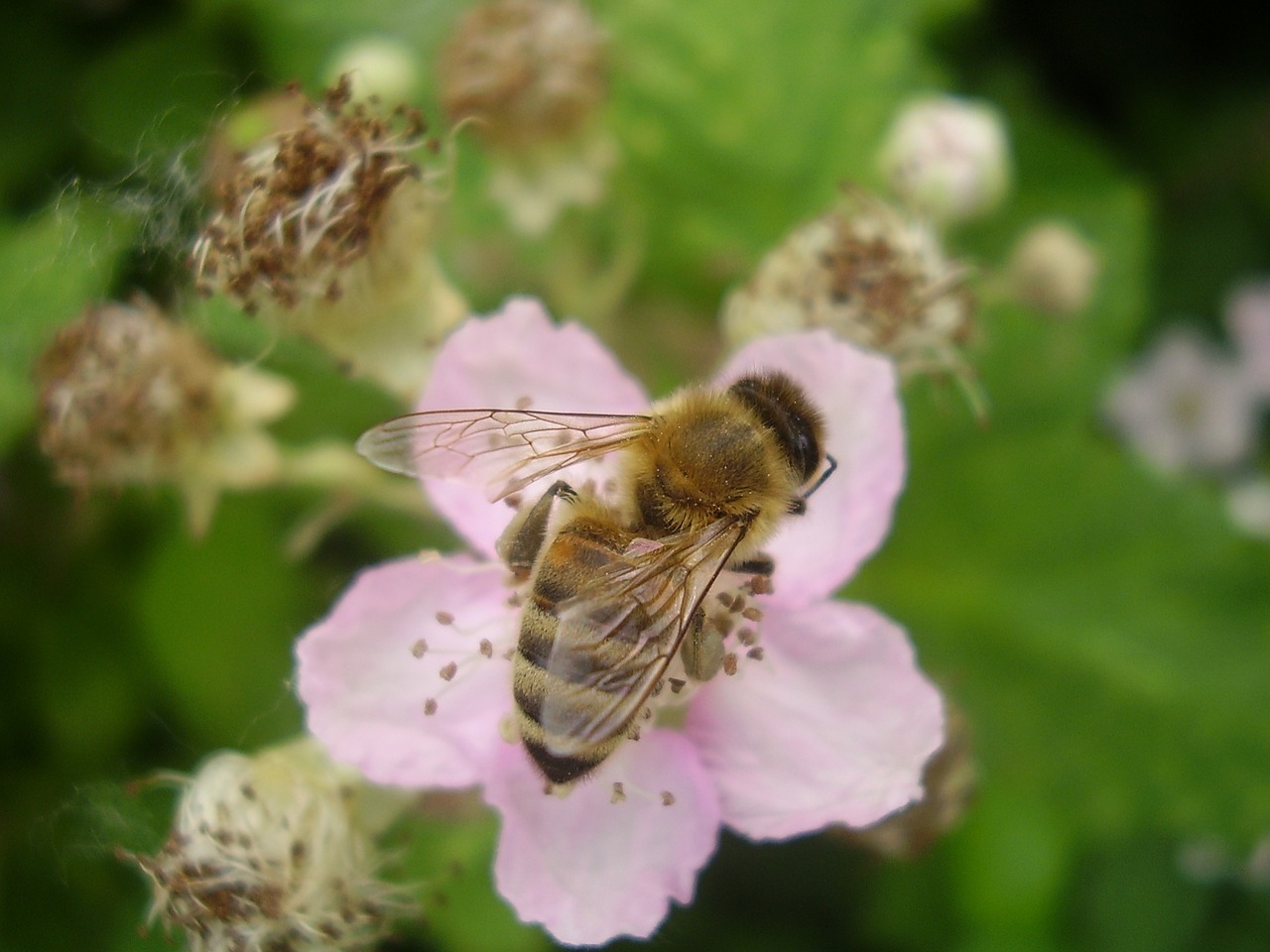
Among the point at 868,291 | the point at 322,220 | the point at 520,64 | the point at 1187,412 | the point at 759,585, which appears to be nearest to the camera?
the point at 759,585

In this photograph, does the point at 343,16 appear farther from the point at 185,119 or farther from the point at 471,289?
the point at 185,119

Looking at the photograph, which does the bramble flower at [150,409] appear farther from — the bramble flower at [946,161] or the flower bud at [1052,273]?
the flower bud at [1052,273]

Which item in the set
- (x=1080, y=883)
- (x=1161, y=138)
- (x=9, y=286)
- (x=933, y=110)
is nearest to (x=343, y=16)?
(x=9, y=286)

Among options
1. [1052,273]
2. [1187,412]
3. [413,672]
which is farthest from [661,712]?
[1187,412]

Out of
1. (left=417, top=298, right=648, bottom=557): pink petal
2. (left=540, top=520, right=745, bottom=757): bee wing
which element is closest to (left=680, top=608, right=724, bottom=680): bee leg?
(left=540, top=520, right=745, bottom=757): bee wing

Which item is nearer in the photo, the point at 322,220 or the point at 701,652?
the point at 701,652

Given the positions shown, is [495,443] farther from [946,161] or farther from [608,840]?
[946,161]
